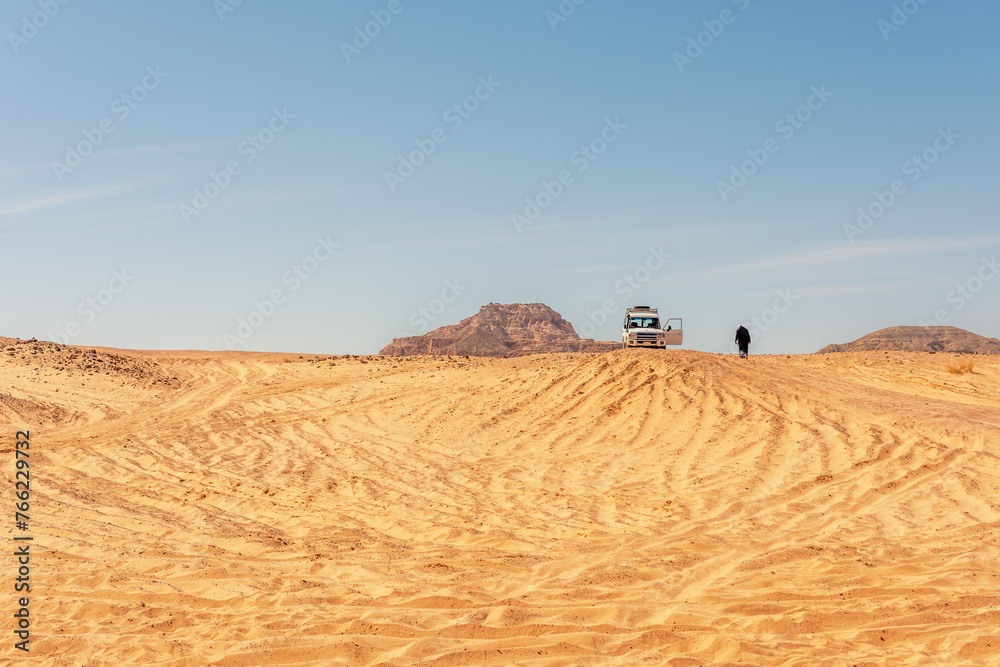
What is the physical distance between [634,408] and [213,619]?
12.0 meters

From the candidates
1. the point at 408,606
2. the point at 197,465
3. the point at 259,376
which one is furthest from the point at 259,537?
the point at 259,376

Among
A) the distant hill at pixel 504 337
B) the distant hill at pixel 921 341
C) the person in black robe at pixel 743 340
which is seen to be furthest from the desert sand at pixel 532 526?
the distant hill at pixel 504 337

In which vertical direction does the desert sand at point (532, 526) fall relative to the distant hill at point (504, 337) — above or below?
below

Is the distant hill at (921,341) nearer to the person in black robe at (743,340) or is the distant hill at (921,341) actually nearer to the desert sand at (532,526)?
the person in black robe at (743,340)

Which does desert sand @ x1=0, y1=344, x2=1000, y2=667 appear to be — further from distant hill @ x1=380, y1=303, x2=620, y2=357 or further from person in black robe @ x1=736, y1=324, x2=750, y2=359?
distant hill @ x1=380, y1=303, x2=620, y2=357

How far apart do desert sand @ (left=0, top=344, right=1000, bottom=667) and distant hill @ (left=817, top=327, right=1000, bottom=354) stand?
27.1m

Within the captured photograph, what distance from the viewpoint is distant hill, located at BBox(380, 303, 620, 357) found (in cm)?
5545

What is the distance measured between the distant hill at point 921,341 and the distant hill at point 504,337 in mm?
16183

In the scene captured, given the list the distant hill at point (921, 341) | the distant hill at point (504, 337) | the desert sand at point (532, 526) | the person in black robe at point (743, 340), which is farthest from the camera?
the distant hill at point (504, 337)

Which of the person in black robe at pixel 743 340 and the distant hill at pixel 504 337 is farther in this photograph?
the distant hill at pixel 504 337

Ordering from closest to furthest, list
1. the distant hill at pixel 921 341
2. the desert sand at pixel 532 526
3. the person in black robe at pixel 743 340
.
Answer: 1. the desert sand at pixel 532 526
2. the person in black robe at pixel 743 340
3. the distant hill at pixel 921 341

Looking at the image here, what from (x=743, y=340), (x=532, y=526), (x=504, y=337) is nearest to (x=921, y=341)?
(x=743, y=340)

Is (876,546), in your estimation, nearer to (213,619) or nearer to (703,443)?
(703,443)

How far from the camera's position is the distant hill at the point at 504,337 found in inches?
2183
